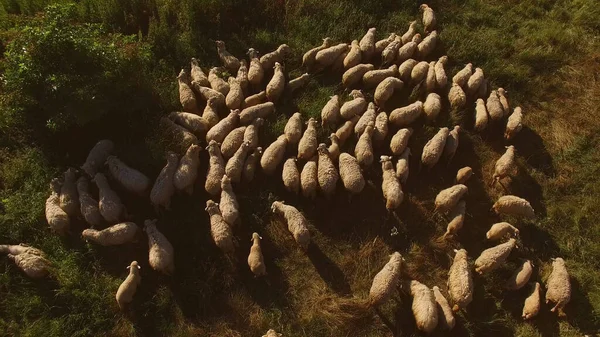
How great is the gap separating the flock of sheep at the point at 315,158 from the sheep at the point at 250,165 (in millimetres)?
27

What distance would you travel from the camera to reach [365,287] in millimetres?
8422

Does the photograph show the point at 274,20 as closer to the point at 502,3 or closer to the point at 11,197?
the point at 502,3

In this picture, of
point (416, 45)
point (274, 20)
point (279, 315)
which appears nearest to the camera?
point (279, 315)

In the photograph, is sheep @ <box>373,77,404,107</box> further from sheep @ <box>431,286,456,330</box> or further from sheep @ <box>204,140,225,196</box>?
sheep @ <box>431,286,456,330</box>

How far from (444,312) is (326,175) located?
136 inches

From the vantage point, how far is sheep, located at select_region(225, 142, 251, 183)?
9320 millimetres

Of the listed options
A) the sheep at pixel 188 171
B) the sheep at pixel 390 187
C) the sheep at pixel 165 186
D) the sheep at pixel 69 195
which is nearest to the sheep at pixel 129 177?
the sheep at pixel 165 186

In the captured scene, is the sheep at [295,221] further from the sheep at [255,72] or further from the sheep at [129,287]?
the sheep at [255,72]

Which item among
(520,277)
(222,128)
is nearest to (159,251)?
(222,128)

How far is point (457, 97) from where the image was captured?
1089cm

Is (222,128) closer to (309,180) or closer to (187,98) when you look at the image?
(187,98)

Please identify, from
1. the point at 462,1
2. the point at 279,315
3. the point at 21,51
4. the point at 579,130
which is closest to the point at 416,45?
the point at 462,1


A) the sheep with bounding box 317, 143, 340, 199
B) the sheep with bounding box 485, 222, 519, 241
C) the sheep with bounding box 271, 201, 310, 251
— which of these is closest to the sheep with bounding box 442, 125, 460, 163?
the sheep with bounding box 485, 222, 519, 241

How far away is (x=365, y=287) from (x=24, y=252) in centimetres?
666
